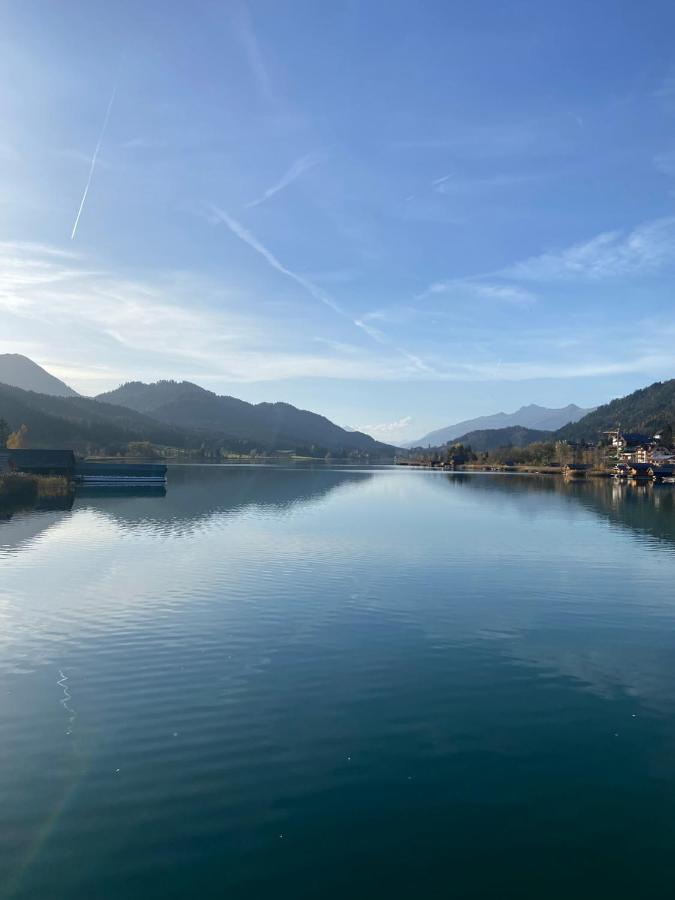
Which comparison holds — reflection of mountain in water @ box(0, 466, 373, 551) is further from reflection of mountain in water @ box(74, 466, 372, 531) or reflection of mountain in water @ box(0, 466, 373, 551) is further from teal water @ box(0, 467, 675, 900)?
teal water @ box(0, 467, 675, 900)

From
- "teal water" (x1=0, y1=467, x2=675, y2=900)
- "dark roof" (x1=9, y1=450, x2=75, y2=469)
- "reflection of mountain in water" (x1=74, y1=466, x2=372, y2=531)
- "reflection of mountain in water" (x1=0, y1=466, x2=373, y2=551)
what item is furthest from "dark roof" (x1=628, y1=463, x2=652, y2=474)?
"teal water" (x1=0, y1=467, x2=675, y2=900)

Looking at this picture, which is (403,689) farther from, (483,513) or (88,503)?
(88,503)

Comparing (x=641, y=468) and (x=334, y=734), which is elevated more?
(x=641, y=468)

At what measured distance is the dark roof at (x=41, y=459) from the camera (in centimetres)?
11725

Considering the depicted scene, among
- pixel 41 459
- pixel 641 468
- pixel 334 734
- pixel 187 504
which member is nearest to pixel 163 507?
pixel 187 504

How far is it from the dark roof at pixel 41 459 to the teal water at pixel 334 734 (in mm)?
89196

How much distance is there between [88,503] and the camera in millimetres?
90312

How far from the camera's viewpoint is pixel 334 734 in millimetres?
16625

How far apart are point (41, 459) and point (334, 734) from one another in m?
121

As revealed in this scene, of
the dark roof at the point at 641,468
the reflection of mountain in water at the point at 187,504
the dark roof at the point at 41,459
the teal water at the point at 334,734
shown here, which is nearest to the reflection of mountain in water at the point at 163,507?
the reflection of mountain in water at the point at 187,504

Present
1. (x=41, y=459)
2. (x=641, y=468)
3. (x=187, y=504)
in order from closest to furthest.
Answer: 1. (x=187, y=504)
2. (x=41, y=459)
3. (x=641, y=468)

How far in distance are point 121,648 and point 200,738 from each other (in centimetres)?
883

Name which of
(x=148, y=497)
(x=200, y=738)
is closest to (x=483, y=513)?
(x=148, y=497)

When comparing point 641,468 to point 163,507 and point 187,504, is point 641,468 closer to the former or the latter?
point 187,504
